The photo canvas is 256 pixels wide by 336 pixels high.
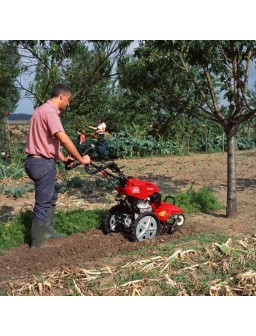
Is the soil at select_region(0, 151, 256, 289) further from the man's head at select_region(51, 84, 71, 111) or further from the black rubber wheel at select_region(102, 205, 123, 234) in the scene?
the man's head at select_region(51, 84, 71, 111)

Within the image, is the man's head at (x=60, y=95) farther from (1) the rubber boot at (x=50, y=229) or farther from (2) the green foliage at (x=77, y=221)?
(2) the green foliage at (x=77, y=221)

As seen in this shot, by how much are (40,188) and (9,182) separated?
15.8ft

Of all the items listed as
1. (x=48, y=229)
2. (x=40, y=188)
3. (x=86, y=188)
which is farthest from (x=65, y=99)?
(x=86, y=188)

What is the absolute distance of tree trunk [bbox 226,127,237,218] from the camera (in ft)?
22.0

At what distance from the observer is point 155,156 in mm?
16531

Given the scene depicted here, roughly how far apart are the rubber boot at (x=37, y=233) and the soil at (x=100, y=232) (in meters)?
0.10

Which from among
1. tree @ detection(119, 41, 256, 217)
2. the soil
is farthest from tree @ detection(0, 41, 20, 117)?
tree @ detection(119, 41, 256, 217)

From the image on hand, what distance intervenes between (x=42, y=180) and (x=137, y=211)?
121 centimetres

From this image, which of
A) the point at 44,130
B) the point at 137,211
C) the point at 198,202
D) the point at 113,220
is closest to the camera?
the point at 44,130

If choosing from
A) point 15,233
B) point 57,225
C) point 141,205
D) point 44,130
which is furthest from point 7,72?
point 141,205

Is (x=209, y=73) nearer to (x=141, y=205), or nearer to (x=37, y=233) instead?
(x=141, y=205)

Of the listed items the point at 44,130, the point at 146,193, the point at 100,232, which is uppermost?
the point at 44,130

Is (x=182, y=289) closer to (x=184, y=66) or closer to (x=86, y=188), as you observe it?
(x=184, y=66)

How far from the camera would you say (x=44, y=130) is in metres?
5.34
